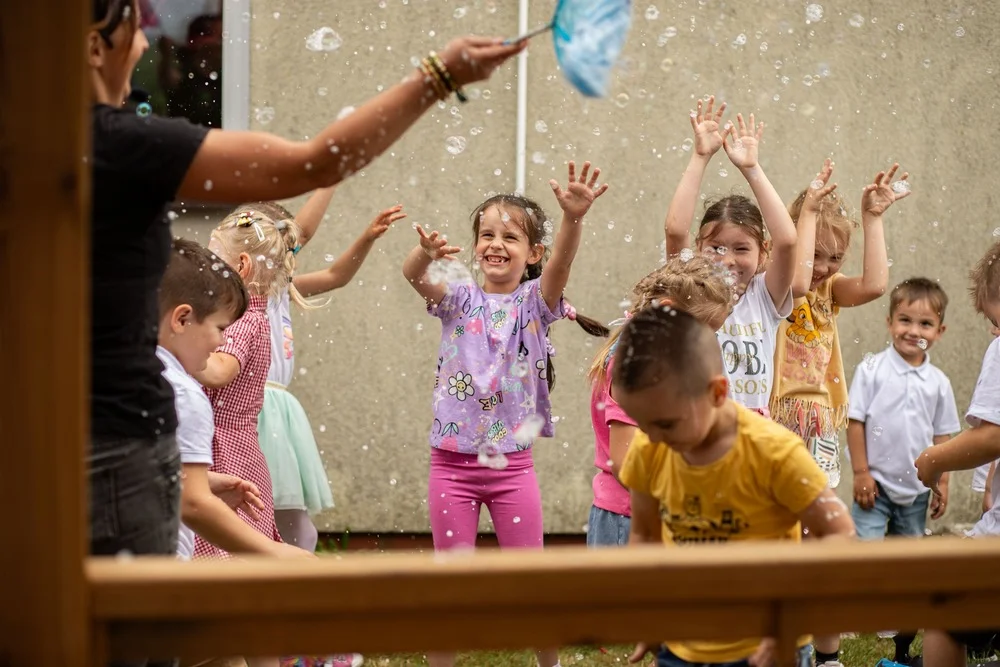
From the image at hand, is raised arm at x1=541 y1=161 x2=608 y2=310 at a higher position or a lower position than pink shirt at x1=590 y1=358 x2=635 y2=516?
higher

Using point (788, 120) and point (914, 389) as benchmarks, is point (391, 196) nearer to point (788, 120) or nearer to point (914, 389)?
point (788, 120)

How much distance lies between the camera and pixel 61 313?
1.59m

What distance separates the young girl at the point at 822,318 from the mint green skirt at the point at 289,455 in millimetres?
1788

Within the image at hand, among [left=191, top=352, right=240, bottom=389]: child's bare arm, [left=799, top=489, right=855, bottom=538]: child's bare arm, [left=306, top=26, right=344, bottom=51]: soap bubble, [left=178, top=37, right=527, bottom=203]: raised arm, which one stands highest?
[left=306, top=26, right=344, bottom=51]: soap bubble

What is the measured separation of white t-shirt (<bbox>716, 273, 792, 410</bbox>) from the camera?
400 cm

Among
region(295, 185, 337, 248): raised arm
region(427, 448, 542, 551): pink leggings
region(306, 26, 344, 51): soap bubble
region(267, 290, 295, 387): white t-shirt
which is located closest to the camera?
region(427, 448, 542, 551): pink leggings

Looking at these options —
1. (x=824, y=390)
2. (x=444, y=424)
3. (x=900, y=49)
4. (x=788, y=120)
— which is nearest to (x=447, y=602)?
(x=444, y=424)

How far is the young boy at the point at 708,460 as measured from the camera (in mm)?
2484

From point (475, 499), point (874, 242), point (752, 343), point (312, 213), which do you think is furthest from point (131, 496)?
point (874, 242)

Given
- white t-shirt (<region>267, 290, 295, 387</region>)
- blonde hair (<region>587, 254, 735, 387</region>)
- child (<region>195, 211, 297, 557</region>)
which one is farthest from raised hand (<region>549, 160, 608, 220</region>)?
white t-shirt (<region>267, 290, 295, 387</region>)

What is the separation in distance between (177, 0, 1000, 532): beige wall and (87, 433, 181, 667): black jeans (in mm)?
3528

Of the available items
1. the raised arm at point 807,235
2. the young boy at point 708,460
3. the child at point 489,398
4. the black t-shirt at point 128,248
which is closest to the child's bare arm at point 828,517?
the young boy at point 708,460

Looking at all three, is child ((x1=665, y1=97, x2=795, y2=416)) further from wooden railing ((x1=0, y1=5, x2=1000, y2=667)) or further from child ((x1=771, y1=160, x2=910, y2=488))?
wooden railing ((x1=0, y1=5, x2=1000, y2=667))

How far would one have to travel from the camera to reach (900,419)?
16.9 ft
